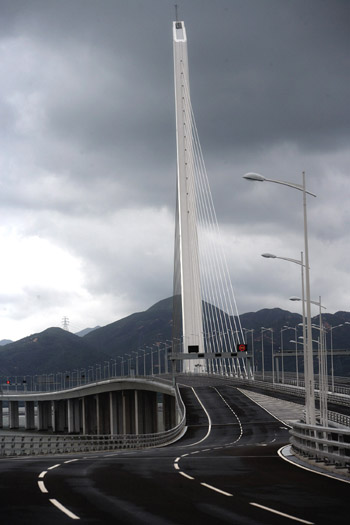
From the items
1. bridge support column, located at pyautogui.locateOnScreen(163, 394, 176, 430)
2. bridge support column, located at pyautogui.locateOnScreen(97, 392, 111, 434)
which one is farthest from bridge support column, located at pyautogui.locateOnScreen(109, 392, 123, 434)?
bridge support column, located at pyautogui.locateOnScreen(163, 394, 176, 430)

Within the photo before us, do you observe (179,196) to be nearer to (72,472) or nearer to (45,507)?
(72,472)

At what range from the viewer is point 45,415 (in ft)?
646

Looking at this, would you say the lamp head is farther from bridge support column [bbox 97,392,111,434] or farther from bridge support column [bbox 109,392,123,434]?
bridge support column [bbox 97,392,111,434]

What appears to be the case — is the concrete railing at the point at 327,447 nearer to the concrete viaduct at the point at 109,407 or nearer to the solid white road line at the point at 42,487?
the solid white road line at the point at 42,487

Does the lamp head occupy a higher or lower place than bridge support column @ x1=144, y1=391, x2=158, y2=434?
higher

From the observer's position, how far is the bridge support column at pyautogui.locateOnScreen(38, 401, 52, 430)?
195000 millimetres

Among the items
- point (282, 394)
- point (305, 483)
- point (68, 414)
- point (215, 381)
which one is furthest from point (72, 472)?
point (68, 414)

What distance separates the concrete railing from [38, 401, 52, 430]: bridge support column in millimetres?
171003

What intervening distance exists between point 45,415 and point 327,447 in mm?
177908

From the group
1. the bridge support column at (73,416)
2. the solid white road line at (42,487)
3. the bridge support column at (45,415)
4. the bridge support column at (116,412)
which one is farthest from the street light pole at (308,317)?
the bridge support column at (45,415)

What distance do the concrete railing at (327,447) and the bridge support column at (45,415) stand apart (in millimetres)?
171003

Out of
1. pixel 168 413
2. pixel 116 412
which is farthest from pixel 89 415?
pixel 168 413

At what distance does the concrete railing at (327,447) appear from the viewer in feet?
75.0

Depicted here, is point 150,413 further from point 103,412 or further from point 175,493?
point 175,493
